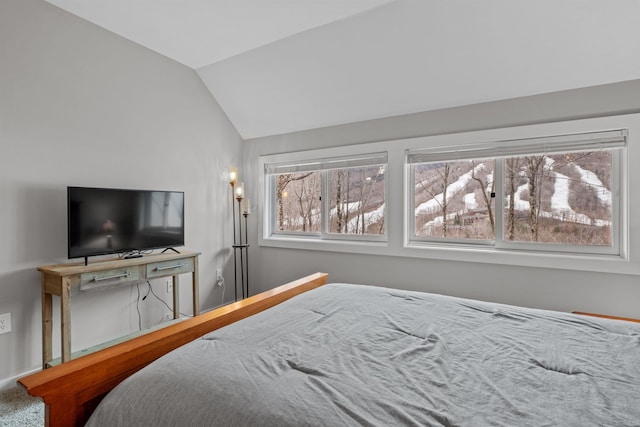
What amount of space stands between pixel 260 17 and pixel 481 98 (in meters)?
1.85

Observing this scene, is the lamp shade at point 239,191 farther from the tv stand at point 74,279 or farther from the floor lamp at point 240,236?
the tv stand at point 74,279

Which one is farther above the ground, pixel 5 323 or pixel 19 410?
pixel 5 323

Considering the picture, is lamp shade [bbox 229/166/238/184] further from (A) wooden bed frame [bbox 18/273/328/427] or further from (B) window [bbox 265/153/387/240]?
(A) wooden bed frame [bbox 18/273/328/427]

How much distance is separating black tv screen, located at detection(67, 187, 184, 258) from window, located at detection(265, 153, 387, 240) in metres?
1.26

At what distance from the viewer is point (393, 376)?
3.44 feet

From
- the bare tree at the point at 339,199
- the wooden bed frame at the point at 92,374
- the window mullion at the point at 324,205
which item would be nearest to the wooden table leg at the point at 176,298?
the window mullion at the point at 324,205

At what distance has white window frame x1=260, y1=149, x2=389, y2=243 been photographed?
134 inches

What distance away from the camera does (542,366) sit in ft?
3.72

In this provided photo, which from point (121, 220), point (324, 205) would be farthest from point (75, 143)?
point (324, 205)

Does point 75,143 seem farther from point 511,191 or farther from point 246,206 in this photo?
point 511,191

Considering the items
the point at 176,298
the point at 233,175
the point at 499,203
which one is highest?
the point at 233,175

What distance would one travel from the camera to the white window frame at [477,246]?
2322 mm

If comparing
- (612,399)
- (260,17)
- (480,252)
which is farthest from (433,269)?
(260,17)

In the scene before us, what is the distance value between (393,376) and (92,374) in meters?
0.95
